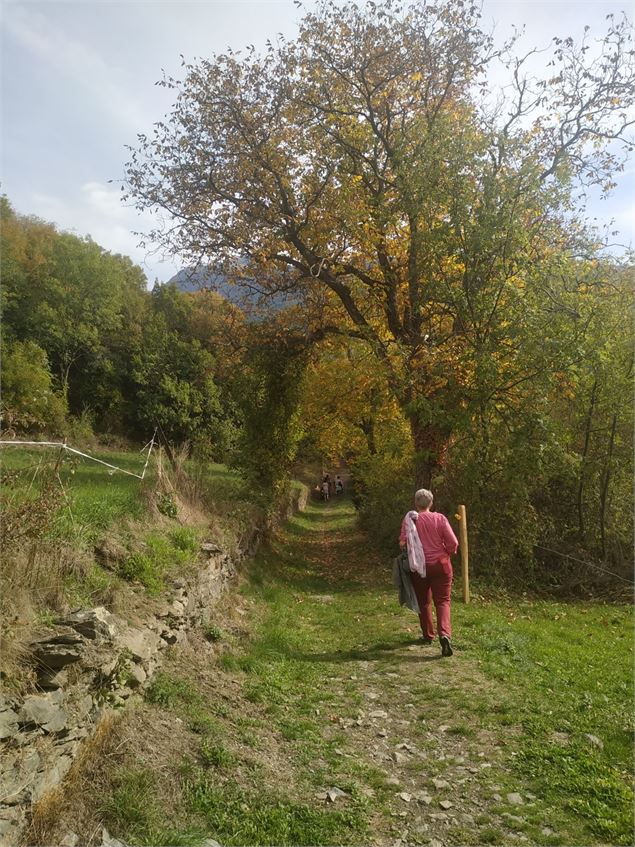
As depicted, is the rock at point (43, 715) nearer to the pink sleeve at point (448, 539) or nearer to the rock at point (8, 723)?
the rock at point (8, 723)

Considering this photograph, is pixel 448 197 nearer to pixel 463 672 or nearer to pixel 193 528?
pixel 193 528

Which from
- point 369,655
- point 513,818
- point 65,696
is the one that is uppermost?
point 65,696

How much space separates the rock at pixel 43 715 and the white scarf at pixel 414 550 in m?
4.59

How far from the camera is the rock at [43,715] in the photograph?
3502mm

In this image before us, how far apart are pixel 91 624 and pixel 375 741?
2.86m

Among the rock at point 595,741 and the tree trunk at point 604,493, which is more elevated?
the tree trunk at point 604,493

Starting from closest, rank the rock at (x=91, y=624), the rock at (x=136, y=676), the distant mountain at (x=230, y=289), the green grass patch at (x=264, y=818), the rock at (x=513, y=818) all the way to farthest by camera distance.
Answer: the green grass patch at (x=264, y=818) < the rock at (x=513, y=818) < the rock at (x=91, y=624) < the rock at (x=136, y=676) < the distant mountain at (x=230, y=289)

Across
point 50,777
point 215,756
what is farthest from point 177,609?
point 50,777

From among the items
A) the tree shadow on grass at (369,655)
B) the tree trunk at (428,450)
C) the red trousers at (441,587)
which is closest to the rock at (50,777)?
the tree shadow on grass at (369,655)

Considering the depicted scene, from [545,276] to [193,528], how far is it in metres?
8.27

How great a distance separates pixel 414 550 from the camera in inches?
289

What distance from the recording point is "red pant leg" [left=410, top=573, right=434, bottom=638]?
755 centimetres

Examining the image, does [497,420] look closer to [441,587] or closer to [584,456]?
[584,456]

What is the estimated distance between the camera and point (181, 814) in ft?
12.5
